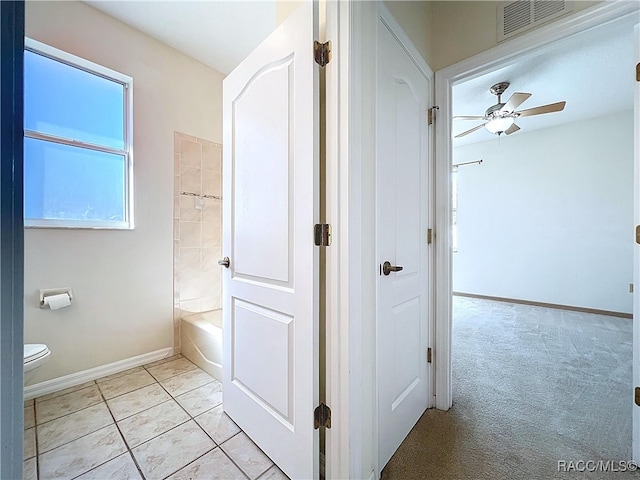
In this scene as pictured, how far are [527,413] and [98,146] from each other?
3477mm

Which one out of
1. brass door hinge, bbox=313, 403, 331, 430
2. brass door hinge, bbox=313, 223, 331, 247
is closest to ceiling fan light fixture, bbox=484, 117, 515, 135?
brass door hinge, bbox=313, 223, 331, 247

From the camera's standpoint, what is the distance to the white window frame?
1792 mm

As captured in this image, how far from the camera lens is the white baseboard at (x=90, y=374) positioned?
69.6 inches

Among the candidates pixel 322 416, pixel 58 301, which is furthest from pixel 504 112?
pixel 58 301

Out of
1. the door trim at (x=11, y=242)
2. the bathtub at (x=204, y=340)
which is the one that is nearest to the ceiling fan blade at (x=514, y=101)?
the door trim at (x=11, y=242)

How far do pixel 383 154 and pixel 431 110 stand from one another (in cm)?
70

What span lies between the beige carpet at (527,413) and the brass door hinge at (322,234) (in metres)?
1.09

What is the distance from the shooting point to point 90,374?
1.98 meters

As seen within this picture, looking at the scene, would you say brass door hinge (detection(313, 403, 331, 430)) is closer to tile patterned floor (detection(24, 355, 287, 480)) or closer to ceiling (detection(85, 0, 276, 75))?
tile patterned floor (detection(24, 355, 287, 480))

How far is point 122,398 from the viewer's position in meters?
1.77

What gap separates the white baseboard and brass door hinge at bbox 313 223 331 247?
2.13 m

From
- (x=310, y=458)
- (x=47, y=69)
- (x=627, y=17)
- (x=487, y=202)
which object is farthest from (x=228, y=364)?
(x=487, y=202)

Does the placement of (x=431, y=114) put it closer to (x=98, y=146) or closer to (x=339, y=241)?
(x=339, y=241)

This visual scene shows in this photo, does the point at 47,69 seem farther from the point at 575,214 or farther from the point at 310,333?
the point at 575,214
